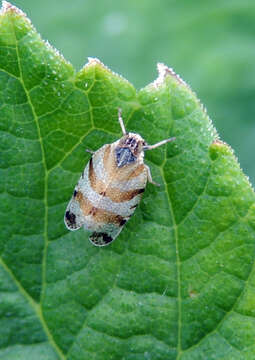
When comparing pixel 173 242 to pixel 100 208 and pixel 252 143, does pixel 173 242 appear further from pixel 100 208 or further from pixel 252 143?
pixel 252 143

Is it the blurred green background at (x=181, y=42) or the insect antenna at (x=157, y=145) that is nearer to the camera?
the insect antenna at (x=157, y=145)

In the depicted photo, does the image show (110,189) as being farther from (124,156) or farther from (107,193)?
(124,156)

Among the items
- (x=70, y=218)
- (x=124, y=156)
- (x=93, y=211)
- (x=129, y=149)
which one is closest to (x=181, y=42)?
(x=124, y=156)

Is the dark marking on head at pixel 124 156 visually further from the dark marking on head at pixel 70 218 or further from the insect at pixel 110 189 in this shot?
the dark marking on head at pixel 70 218

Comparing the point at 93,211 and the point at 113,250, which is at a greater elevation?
the point at 93,211

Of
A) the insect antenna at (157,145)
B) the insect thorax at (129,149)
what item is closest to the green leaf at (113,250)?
the insect antenna at (157,145)
